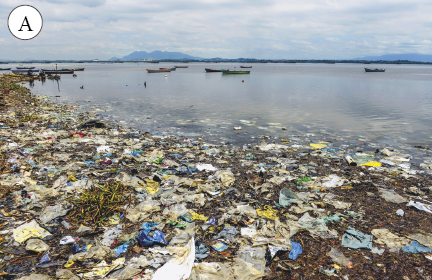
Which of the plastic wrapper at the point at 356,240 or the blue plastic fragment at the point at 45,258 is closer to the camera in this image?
the blue plastic fragment at the point at 45,258

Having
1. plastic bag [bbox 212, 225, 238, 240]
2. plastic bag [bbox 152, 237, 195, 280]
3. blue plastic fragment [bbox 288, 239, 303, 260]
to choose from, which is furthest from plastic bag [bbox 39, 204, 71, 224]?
blue plastic fragment [bbox 288, 239, 303, 260]

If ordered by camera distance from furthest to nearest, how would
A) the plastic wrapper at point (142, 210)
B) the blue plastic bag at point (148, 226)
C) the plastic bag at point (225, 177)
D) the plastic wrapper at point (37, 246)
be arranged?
the plastic bag at point (225, 177), the plastic wrapper at point (142, 210), the blue plastic bag at point (148, 226), the plastic wrapper at point (37, 246)

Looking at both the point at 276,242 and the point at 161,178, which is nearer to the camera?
the point at 276,242

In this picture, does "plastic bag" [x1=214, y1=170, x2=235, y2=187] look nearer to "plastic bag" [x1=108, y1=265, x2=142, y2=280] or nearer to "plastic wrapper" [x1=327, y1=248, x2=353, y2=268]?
"plastic wrapper" [x1=327, y1=248, x2=353, y2=268]

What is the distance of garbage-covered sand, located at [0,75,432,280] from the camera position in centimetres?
328

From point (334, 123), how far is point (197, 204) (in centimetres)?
1096

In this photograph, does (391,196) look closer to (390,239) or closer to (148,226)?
(390,239)

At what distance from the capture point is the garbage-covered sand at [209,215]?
328 centimetres

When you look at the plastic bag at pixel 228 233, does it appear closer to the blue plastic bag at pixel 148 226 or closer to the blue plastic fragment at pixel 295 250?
the blue plastic fragment at pixel 295 250

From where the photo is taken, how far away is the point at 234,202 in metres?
5.04

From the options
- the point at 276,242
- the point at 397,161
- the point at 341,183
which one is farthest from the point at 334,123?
the point at 276,242

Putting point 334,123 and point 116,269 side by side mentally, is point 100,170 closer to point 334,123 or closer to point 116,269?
point 116,269

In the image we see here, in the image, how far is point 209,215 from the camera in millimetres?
4598

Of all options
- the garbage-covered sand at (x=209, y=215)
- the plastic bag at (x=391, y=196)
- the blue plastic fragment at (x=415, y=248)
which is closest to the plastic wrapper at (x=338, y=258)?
the garbage-covered sand at (x=209, y=215)
